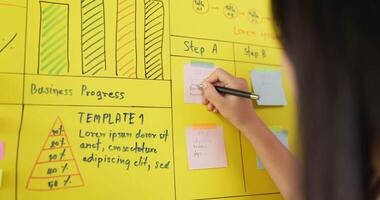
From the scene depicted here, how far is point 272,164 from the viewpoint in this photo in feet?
2.67

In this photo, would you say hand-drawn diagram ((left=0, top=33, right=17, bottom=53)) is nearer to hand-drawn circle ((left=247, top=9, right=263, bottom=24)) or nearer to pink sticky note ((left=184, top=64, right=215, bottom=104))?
pink sticky note ((left=184, top=64, right=215, bottom=104))

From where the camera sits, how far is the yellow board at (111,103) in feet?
2.10

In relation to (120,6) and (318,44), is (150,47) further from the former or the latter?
(318,44)

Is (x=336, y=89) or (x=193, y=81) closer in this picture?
(x=336, y=89)

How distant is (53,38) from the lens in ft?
2.23

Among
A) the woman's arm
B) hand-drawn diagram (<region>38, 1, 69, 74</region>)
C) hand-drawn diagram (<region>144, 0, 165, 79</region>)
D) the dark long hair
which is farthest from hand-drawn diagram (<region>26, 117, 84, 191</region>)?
the dark long hair

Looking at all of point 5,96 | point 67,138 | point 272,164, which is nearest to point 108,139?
point 67,138

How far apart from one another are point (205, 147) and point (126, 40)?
0.96 ft

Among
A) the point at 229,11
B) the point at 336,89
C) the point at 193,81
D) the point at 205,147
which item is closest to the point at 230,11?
the point at 229,11

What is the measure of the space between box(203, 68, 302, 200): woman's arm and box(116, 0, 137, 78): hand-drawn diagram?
178 mm

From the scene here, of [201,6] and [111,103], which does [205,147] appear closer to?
[111,103]

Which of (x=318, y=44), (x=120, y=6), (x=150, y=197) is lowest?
(x=150, y=197)

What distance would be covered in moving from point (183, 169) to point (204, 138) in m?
0.09

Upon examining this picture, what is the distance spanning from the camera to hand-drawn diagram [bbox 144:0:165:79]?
76 centimetres
